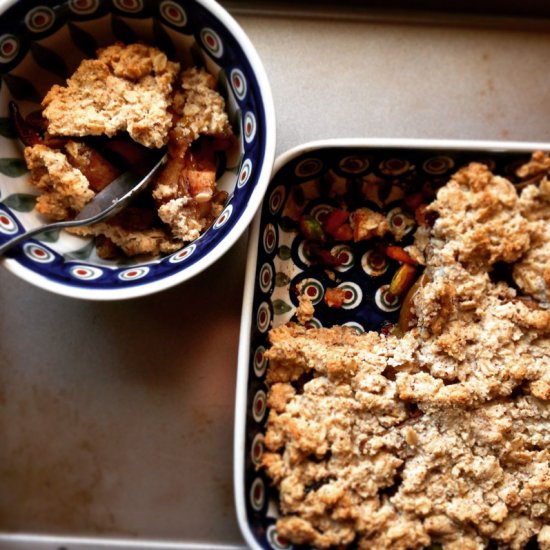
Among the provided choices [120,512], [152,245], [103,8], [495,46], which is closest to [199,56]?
[103,8]

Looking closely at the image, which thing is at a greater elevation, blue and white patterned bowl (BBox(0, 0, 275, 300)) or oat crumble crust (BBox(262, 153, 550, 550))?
blue and white patterned bowl (BBox(0, 0, 275, 300))

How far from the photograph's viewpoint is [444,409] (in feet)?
3.70

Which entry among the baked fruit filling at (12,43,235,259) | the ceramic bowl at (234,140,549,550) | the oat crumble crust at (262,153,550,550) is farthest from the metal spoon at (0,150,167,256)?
the oat crumble crust at (262,153,550,550)

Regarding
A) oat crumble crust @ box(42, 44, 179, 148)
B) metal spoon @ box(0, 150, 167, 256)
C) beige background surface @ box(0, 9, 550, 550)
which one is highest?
oat crumble crust @ box(42, 44, 179, 148)

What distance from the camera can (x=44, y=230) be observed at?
3.55 feet

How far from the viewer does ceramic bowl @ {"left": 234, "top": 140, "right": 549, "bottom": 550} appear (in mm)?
1120

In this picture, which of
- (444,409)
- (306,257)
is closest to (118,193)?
(306,257)

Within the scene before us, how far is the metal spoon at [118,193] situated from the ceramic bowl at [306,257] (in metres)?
0.21

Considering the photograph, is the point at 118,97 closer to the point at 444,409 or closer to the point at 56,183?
the point at 56,183

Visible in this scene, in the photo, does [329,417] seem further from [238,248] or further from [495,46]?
[495,46]

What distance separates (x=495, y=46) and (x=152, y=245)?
2.80 feet

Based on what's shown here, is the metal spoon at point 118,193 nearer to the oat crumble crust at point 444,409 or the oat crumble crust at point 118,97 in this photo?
the oat crumble crust at point 118,97

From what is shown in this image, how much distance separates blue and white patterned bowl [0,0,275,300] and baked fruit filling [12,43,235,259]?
0.09ft

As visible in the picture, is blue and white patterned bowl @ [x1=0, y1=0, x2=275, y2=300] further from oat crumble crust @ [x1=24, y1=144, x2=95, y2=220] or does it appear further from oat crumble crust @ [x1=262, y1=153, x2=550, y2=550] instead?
oat crumble crust @ [x1=262, y1=153, x2=550, y2=550]
